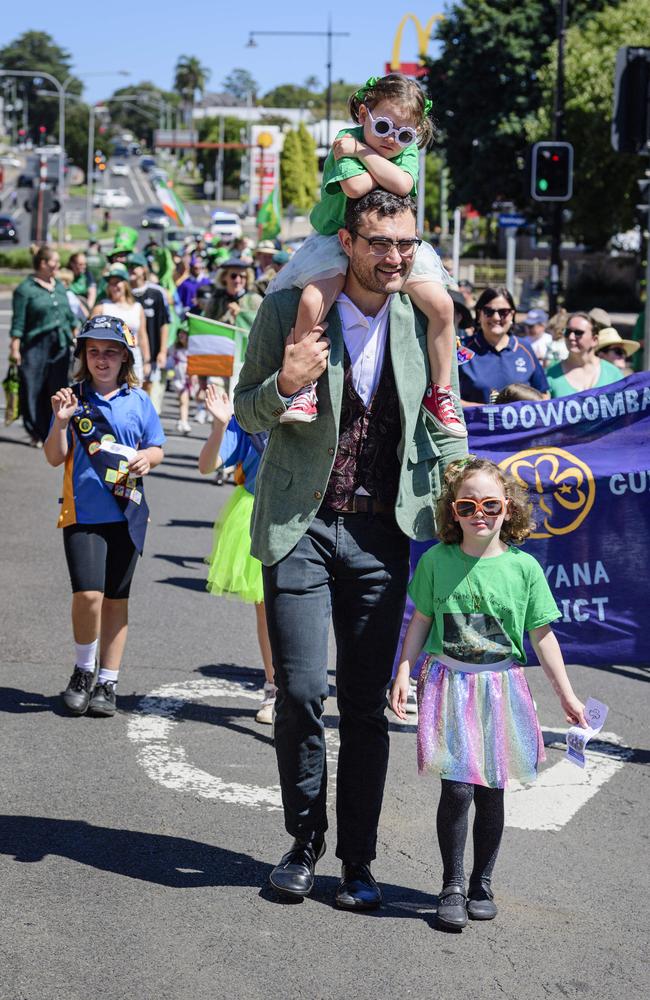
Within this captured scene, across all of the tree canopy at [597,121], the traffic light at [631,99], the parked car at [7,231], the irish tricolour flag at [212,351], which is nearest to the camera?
the irish tricolour flag at [212,351]

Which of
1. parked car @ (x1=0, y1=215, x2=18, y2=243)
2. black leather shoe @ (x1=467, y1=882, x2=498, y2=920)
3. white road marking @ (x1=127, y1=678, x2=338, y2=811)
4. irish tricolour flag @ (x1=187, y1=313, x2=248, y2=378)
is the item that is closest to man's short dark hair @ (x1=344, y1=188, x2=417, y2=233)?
black leather shoe @ (x1=467, y1=882, x2=498, y2=920)

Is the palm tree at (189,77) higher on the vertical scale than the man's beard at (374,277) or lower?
higher

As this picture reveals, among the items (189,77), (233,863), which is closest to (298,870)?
(233,863)

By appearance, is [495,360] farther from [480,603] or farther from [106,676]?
[480,603]

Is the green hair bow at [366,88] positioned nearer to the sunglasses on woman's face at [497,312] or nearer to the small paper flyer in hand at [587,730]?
the small paper flyer in hand at [587,730]

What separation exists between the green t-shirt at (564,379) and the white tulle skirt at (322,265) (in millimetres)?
4600

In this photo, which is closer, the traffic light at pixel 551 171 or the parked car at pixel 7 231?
the traffic light at pixel 551 171

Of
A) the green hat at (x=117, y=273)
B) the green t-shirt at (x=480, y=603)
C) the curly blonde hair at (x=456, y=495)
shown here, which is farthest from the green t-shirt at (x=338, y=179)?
the green hat at (x=117, y=273)

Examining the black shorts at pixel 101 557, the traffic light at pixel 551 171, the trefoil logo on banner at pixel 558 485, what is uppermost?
the traffic light at pixel 551 171

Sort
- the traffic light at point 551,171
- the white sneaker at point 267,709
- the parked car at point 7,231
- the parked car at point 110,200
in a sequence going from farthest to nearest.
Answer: the parked car at point 110,200 < the parked car at point 7,231 < the traffic light at point 551,171 < the white sneaker at point 267,709

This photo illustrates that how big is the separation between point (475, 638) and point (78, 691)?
2.64 meters

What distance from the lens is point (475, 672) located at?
4332 mm

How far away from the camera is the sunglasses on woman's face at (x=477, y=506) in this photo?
4289 mm

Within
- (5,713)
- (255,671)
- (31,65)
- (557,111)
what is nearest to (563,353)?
(255,671)
